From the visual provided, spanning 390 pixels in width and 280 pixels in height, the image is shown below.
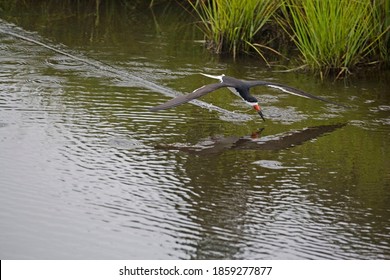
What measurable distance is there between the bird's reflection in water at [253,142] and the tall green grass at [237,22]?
6.68 ft

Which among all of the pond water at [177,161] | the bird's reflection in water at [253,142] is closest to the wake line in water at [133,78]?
the pond water at [177,161]

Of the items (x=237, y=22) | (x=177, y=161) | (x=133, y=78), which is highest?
(x=237, y=22)

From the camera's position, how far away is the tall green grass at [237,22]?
9.79 metres

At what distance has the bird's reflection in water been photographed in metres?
7.29

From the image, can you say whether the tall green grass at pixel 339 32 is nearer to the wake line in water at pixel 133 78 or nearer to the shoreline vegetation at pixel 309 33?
the shoreline vegetation at pixel 309 33

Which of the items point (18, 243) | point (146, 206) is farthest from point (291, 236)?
point (18, 243)

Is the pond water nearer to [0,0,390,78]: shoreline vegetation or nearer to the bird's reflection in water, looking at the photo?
the bird's reflection in water

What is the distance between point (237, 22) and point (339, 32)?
133cm

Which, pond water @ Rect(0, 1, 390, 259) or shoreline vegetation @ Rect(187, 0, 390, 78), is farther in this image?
shoreline vegetation @ Rect(187, 0, 390, 78)

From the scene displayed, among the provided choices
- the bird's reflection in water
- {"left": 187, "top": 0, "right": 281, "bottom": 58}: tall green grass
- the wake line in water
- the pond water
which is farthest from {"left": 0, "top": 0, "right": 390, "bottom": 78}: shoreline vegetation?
the bird's reflection in water

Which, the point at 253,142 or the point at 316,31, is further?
the point at 316,31

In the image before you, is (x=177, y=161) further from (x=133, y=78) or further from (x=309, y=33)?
(x=309, y=33)

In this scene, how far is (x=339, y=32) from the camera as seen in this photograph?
902 centimetres

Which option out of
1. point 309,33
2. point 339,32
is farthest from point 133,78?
point 339,32
